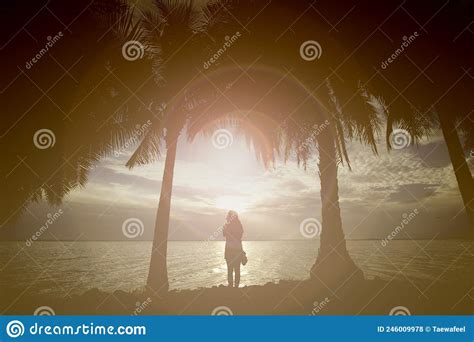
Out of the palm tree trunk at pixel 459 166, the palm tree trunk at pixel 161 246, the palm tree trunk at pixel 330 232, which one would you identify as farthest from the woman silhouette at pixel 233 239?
the palm tree trunk at pixel 459 166

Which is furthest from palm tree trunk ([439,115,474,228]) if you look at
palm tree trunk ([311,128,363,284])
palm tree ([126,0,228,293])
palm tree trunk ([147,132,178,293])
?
palm tree trunk ([147,132,178,293])

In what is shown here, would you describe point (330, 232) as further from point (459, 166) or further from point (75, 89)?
point (75, 89)

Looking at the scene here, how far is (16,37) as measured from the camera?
8320 mm

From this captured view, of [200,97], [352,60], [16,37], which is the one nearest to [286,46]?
[352,60]

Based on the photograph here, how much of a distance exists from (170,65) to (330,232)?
6820 millimetres

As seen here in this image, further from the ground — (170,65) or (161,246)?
(170,65)

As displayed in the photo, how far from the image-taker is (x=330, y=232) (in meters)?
10.6

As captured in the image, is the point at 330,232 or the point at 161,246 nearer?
the point at 161,246

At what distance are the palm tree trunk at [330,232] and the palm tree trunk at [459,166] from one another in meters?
3.21

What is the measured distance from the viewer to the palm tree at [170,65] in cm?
944

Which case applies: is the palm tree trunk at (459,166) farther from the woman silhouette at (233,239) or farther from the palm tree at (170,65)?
the palm tree at (170,65)

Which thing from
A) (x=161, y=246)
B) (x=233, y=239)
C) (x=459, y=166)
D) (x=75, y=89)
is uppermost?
(x=75, y=89)

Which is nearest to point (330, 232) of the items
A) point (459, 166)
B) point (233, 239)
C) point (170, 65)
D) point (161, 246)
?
point (233, 239)

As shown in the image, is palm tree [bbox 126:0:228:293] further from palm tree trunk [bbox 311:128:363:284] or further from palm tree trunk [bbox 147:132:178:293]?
palm tree trunk [bbox 311:128:363:284]
